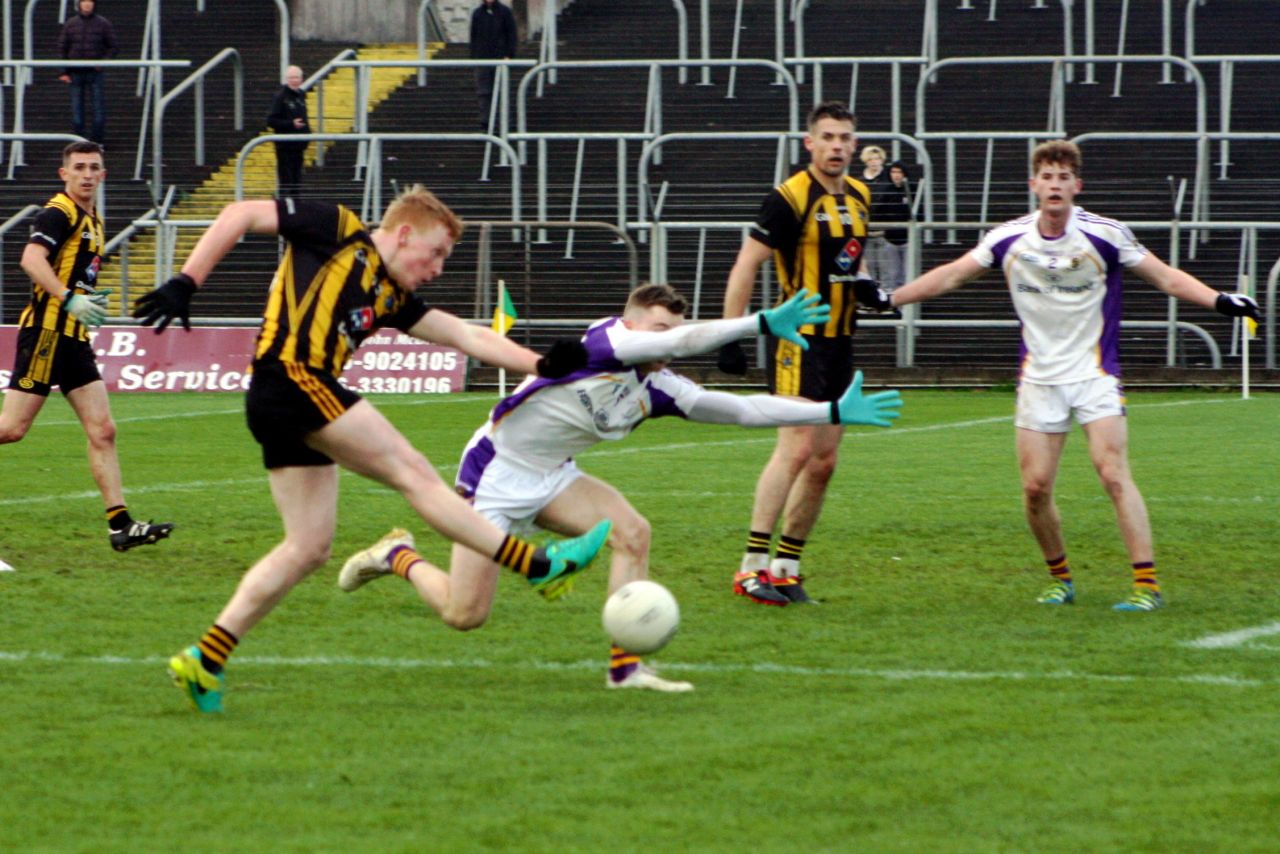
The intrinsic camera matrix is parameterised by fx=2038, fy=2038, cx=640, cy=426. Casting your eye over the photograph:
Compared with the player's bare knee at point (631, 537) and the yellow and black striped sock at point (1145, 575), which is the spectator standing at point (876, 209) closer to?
the yellow and black striped sock at point (1145, 575)

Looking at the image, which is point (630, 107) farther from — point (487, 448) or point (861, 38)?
point (487, 448)

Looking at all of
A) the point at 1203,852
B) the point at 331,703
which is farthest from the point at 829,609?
the point at 1203,852

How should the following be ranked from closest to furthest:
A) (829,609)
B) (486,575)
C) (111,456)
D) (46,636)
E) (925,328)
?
(486,575), (46,636), (829,609), (111,456), (925,328)

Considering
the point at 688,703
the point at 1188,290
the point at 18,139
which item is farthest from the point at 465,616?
the point at 18,139

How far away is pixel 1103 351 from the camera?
8.81 meters

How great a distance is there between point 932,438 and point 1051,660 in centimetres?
966

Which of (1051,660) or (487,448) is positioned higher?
(487,448)

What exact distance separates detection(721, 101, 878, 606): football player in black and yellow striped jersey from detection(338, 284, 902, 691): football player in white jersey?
1748 mm

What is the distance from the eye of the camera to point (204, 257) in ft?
21.0

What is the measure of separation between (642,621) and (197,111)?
74.0ft

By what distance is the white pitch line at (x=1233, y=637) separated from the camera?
767cm

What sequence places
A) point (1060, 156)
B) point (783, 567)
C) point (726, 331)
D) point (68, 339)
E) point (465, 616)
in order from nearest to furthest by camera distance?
1. point (726, 331)
2. point (465, 616)
3. point (1060, 156)
4. point (783, 567)
5. point (68, 339)

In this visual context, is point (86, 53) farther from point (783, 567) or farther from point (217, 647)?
point (217, 647)

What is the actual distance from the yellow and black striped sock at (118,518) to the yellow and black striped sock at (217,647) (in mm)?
4069
